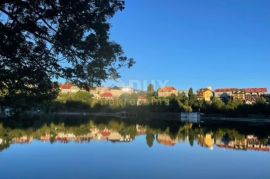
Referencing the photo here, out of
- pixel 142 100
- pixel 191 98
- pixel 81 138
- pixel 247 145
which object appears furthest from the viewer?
pixel 142 100

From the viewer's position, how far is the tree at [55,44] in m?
5.35

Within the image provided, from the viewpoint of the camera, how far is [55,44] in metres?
5.62

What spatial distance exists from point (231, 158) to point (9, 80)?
1137 centimetres

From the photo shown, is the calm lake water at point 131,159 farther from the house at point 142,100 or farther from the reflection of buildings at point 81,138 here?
the house at point 142,100

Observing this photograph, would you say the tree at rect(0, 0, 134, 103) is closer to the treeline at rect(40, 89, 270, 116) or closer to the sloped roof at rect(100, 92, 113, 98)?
the treeline at rect(40, 89, 270, 116)

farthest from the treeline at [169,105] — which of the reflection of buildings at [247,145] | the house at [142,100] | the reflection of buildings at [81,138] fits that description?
the reflection of buildings at [247,145]

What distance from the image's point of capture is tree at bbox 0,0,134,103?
17.6ft

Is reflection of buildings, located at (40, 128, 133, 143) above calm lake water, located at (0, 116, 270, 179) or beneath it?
above

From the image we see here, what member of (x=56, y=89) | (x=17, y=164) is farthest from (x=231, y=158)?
(x=56, y=89)

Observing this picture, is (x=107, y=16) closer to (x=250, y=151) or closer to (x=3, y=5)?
(x=3, y=5)

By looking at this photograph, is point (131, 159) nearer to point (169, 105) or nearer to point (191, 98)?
point (169, 105)

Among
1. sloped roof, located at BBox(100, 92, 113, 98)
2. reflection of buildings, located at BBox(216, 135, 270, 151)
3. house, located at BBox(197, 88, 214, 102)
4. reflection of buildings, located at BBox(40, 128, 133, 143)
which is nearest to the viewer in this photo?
reflection of buildings, located at BBox(216, 135, 270, 151)

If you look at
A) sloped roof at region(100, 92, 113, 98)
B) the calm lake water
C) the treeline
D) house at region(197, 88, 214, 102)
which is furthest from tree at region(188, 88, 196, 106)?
sloped roof at region(100, 92, 113, 98)

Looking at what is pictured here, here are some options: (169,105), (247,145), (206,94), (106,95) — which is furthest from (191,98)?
(106,95)
